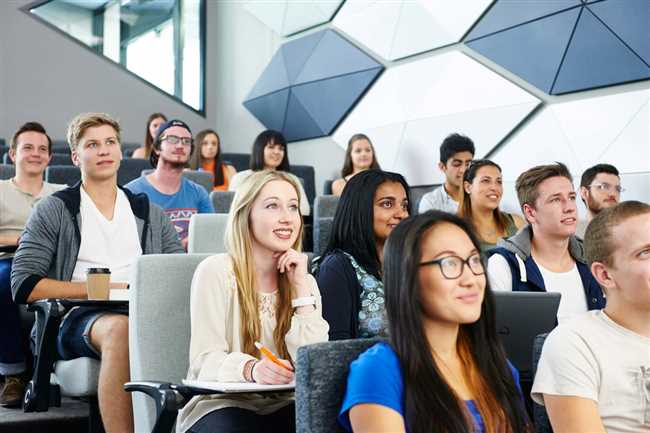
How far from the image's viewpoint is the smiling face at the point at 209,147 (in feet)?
22.6

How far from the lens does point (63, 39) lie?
355 inches

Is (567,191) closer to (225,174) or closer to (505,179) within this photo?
(505,179)

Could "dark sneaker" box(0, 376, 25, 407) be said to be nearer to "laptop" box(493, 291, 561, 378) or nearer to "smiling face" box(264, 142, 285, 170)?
"laptop" box(493, 291, 561, 378)

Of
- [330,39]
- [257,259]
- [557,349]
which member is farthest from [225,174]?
[557,349]

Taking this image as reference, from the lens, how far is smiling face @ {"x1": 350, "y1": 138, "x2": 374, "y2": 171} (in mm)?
6531

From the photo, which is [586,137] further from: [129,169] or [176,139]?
[129,169]

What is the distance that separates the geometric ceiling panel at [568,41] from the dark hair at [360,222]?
268 cm

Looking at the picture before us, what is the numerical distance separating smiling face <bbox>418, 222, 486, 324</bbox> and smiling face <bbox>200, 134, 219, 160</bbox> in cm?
530

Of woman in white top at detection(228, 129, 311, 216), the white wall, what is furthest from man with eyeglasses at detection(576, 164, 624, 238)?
the white wall

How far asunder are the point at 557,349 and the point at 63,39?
7998mm

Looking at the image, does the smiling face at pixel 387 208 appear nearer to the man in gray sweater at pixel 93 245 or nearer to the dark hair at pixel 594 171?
the man in gray sweater at pixel 93 245

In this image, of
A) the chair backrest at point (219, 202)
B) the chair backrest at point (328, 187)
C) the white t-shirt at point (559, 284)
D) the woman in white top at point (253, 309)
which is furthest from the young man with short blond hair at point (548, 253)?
the chair backrest at point (328, 187)

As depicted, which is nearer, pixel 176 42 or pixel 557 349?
pixel 557 349

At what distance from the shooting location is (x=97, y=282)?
2920 millimetres
